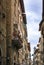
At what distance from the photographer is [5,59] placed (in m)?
37.3

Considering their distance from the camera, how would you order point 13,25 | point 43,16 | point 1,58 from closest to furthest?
point 1,58
point 13,25
point 43,16

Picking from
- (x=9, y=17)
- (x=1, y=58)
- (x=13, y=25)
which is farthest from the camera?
(x=13, y=25)

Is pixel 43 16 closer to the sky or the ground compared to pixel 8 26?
closer to the ground

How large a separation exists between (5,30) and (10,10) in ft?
9.31

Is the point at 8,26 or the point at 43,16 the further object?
the point at 43,16

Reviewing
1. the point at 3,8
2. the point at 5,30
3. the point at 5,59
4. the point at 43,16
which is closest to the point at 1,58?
the point at 5,59

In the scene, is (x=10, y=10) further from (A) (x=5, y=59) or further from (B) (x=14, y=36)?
(A) (x=5, y=59)

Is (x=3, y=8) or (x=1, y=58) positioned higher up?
(x=3, y=8)

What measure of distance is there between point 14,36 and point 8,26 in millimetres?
1749

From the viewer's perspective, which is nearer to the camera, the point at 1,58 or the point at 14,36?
the point at 1,58

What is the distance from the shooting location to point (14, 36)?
4019cm

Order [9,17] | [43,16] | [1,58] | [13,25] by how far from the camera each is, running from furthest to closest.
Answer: [43,16] → [13,25] → [9,17] → [1,58]

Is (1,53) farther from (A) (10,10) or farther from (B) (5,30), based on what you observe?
(A) (10,10)

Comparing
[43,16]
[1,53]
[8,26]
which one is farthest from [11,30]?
[43,16]
